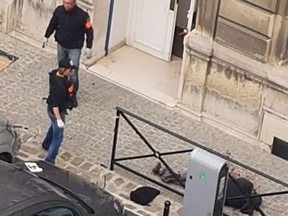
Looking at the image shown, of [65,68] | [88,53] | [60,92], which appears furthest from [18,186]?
[88,53]

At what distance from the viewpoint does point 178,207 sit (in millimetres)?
15023

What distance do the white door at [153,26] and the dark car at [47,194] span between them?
4.73 m

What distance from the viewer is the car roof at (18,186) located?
11789 mm

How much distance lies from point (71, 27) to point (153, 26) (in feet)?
6.68

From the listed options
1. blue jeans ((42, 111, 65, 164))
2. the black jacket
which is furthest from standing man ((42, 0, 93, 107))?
blue jeans ((42, 111, 65, 164))

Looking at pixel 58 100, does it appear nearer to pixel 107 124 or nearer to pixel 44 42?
pixel 107 124

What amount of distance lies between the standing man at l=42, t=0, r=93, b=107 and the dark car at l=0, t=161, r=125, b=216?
3043mm

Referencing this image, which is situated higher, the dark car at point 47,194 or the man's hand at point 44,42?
the dark car at point 47,194

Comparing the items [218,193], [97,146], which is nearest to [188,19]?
[97,146]

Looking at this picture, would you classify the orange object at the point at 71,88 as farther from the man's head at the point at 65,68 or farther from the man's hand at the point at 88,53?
the man's hand at the point at 88,53

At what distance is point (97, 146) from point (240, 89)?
204cm

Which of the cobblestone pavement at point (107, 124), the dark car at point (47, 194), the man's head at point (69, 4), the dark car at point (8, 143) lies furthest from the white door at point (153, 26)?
the dark car at point (47, 194)

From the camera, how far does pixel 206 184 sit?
44.6ft

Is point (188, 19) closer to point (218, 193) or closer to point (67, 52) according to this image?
point (67, 52)
